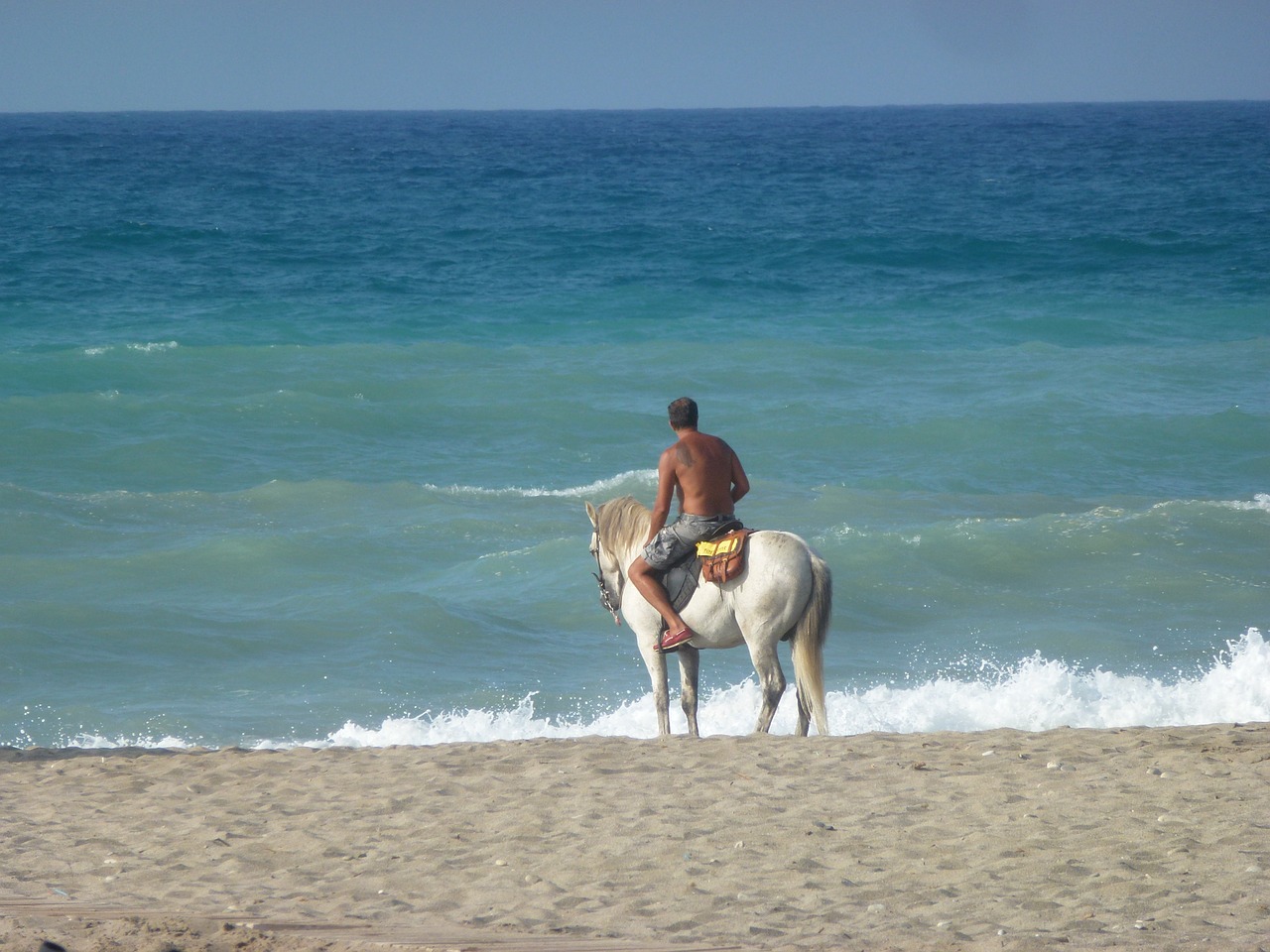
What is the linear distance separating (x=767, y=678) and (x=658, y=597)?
0.84m

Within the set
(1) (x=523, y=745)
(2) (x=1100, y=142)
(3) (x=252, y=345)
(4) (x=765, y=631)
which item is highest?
(2) (x=1100, y=142)

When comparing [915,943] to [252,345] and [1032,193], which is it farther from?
[1032,193]

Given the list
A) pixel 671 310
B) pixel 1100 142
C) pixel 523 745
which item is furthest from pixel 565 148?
pixel 523 745

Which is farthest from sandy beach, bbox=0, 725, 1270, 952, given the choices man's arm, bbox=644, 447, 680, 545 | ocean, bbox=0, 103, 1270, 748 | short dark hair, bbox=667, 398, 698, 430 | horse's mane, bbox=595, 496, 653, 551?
ocean, bbox=0, 103, 1270, 748

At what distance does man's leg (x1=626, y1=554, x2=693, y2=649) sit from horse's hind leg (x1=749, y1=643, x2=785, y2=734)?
0.44 meters

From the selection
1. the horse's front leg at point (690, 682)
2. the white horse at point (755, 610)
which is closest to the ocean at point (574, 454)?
the horse's front leg at point (690, 682)

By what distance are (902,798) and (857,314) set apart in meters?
23.7

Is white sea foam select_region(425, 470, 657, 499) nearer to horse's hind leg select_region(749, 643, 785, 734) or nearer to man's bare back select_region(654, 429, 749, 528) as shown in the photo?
horse's hind leg select_region(749, 643, 785, 734)

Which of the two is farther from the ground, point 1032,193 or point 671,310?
point 1032,193

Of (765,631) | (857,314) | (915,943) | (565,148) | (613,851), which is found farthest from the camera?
(565,148)

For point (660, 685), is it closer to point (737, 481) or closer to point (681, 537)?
point (681, 537)

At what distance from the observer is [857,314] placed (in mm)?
29203

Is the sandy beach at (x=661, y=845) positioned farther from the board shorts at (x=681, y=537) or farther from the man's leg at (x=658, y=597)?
the board shorts at (x=681, y=537)

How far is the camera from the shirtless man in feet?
25.3
